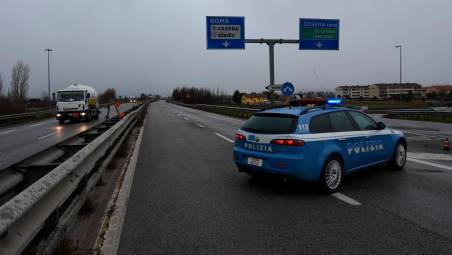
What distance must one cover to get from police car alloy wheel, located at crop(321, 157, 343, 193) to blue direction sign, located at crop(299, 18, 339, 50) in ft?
59.8

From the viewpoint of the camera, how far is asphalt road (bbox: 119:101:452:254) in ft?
14.3

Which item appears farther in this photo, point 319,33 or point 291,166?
point 319,33

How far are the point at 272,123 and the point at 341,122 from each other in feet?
4.40

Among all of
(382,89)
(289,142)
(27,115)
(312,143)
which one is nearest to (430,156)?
(312,143)

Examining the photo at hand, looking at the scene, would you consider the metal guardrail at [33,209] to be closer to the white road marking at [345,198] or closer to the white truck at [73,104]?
the white road marking at [345,198]

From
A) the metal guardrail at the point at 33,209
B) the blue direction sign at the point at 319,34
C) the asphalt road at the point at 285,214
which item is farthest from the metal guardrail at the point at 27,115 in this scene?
the metal guardrail at the point at 33,209

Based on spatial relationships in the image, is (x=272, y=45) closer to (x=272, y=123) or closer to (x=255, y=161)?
(x=272, y=123)

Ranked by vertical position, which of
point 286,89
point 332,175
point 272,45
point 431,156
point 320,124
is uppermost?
point 272,45

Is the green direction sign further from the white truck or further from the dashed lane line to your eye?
the white truck

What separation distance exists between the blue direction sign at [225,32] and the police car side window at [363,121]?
16141 mm

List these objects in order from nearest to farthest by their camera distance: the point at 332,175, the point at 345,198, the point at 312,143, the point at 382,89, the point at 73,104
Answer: the point at 345,198
the point at 312,143
the point at 332,175
the point at 73,104
the point at 382,89

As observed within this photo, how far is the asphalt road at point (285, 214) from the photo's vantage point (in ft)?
14.3

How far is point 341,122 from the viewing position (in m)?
7.29

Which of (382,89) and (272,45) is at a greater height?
(382,89)
